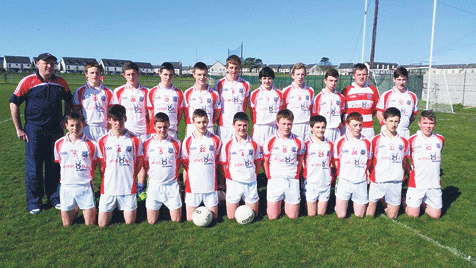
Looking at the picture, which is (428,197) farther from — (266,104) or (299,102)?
(266,104)

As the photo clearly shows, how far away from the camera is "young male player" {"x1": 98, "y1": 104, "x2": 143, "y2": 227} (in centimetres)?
433

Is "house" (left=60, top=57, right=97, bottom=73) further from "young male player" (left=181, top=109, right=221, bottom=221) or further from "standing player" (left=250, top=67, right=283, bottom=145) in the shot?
"young male player" (left=181, top=109, right=221, bottom=221)

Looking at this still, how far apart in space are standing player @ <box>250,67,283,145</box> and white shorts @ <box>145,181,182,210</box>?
1914mm

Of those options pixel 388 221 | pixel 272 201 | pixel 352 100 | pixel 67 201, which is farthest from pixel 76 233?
pixel 352 100

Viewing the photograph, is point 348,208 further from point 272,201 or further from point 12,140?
point 12,140

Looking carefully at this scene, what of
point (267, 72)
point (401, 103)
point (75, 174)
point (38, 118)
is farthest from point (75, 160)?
point (401, 103)

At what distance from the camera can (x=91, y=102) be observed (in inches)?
207

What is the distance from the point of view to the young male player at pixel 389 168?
4668 mm

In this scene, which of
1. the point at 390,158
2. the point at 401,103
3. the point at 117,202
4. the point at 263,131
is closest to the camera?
the point at 117,202

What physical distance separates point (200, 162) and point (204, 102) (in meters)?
1.36

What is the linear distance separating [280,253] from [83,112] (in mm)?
3819

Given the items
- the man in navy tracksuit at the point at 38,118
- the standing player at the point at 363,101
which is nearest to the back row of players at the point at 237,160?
the man in navy tracksuit at the point at 38,118

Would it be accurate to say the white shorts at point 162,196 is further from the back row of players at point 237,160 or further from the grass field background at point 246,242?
the grass field background at point 246,242

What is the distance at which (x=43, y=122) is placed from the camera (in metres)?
4.79
